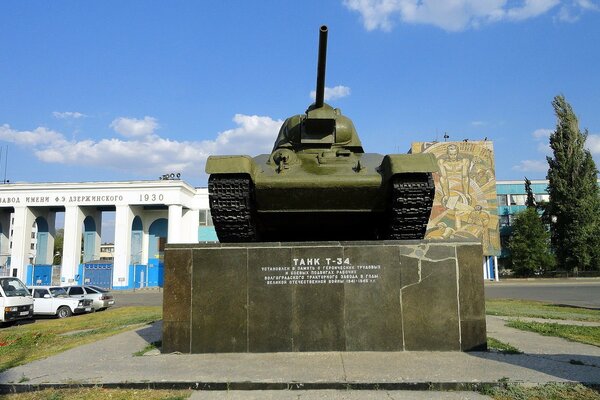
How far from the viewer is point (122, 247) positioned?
34250mm

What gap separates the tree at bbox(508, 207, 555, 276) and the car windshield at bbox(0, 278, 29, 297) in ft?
141

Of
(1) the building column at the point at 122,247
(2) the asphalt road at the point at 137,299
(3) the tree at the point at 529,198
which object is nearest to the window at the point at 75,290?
(2) the asphalt road at the point at 137,299

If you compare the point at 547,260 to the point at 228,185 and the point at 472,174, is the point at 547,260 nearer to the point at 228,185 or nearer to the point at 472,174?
the point at 472,174

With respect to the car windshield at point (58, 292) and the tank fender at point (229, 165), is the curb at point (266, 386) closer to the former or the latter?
the tank fender at point (229, 165)

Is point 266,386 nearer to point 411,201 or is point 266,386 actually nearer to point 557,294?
point 411,201

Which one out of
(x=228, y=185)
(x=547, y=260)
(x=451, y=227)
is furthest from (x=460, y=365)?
(x=547, y=260)

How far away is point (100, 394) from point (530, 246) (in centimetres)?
4864

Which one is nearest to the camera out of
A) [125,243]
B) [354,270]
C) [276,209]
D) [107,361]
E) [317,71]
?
[107,361]

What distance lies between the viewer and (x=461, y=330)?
21.0 feet

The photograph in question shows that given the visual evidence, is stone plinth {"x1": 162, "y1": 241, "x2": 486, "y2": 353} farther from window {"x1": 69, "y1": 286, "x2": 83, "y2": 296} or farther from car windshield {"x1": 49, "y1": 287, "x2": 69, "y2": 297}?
window {"x1": 69, "y1": 286, "x2": 83, "y2": 296}

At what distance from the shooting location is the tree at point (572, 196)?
1666 inches

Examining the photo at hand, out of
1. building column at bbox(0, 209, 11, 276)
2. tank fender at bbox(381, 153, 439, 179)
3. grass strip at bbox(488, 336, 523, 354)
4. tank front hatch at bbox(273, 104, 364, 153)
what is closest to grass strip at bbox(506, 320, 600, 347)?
grass strip at bbox(488, 336, 523, 354)

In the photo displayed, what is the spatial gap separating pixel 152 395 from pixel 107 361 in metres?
1.85

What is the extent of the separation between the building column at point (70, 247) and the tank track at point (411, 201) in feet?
108
